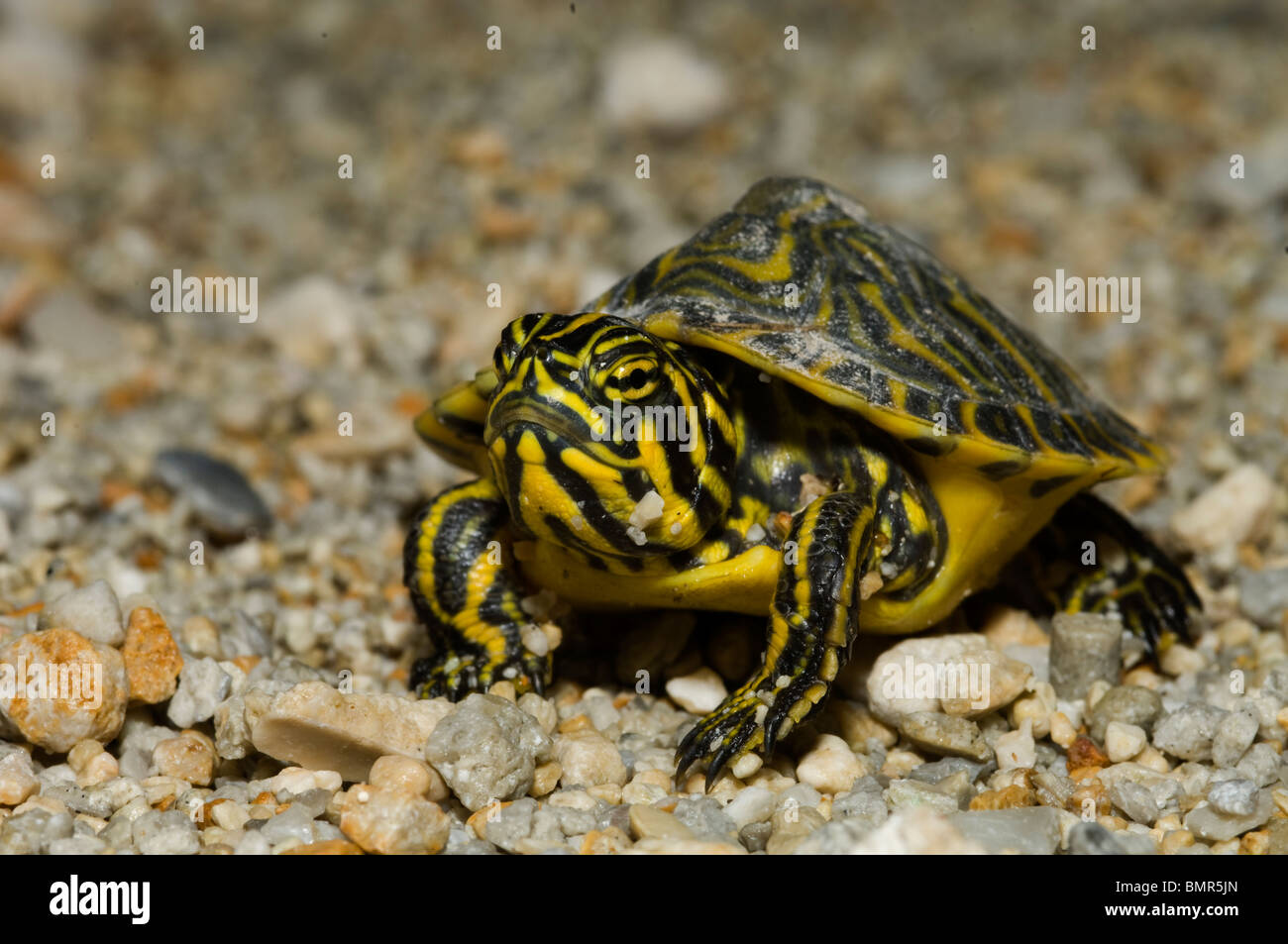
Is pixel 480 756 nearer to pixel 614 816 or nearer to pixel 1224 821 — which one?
pixel 614 816

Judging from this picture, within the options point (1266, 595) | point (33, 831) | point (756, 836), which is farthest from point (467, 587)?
point (1266, 595)

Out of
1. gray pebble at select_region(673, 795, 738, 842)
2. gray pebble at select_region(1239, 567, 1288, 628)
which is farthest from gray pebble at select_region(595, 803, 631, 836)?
gray pebble at select_region(1239, 567, 1288, 628)

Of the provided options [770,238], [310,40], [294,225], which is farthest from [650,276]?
[310,40]

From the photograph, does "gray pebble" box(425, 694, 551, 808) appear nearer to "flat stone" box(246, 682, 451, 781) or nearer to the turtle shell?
"flat stone" box(246, 682, 451, 781)

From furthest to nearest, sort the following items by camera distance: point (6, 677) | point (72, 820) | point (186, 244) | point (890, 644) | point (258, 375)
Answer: point (186, 244) < point (258, 375) < point (890, 644) < point (6, 677) < point (72, 820)

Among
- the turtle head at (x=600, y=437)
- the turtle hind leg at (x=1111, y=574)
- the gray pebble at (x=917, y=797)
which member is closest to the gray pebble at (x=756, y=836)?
the gray pebble at (x=917, y=797)

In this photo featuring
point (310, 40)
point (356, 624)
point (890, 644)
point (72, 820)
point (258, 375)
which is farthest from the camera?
point (310, 40)

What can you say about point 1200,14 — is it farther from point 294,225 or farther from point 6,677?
point 6,677
